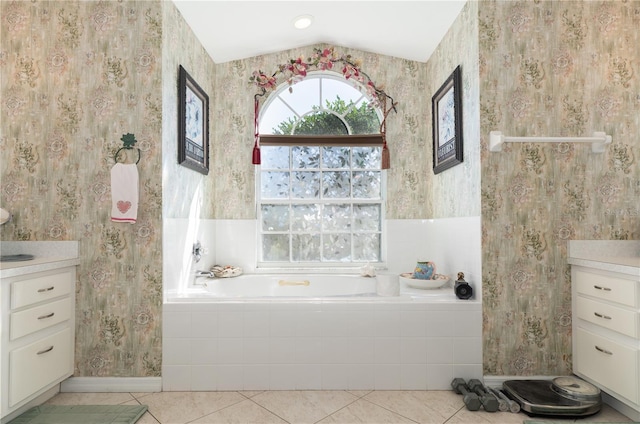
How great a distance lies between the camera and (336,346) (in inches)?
87.6

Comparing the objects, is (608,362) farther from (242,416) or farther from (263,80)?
(263,80)

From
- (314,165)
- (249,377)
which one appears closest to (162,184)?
(249,377)

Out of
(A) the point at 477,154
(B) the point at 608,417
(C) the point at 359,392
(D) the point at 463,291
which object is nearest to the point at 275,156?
(A) the point at 477,154

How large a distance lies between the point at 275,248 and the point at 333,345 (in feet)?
4.49

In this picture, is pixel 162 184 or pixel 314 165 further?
pixel 314 165

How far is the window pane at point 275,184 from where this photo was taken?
345 centimetres

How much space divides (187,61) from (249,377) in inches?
86.0

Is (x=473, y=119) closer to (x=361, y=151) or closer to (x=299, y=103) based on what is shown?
(x=361, y=151)

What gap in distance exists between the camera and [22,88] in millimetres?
2311

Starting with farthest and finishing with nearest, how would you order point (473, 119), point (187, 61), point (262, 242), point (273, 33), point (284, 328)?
point (262, 242) < point (273, 33) < point (187, 61) < point (473, 119) < point (284, 328)

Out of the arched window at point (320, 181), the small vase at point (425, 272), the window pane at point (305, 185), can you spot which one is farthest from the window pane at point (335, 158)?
the small vase at point (425, 272)

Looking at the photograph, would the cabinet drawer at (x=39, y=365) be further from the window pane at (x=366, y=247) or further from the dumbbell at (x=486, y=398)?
the dumbbell at (x=486, y=398)

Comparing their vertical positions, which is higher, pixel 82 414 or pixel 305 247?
pixel 305 247

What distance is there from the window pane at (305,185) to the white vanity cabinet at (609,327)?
6.61 feet
